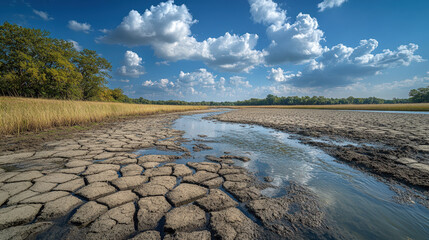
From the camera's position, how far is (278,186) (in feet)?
6.44

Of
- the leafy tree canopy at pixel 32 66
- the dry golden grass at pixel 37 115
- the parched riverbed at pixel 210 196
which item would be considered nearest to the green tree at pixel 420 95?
the parched riverbed at pixel 210 196

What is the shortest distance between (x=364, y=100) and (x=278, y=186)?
366ft

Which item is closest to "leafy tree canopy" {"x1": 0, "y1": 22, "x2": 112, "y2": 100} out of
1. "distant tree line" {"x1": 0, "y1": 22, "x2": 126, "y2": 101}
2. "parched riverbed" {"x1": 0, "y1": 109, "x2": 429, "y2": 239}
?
"distant tree line" {"x1": 0, "y1": 22, "x2": 126, "y2": 101}

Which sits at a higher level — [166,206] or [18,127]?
[18,127]

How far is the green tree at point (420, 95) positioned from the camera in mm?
41750

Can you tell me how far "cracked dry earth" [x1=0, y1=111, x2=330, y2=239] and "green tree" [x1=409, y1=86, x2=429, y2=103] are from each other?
228 feet

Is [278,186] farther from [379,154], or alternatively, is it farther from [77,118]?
[77,118]

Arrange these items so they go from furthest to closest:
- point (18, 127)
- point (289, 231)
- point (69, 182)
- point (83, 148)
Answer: point (18, 127) → point (83, 148) → point (69, 182) → point (289, 231)

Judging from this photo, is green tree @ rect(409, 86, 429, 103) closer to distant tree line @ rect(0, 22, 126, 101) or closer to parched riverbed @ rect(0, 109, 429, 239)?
parched riverbed @ rect(0, 109, 429, 239)

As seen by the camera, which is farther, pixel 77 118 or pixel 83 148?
pixel 77 118

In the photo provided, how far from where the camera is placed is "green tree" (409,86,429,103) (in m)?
41.8

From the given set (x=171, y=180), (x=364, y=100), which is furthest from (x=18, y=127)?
(x=364, y=100)

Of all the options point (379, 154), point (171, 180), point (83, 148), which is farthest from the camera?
point (83, 148)

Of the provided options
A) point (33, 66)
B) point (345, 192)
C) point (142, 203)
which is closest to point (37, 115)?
point (142, 203)
